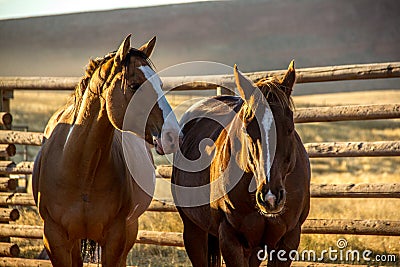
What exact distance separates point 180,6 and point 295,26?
1069 cm

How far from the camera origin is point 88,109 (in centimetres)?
426

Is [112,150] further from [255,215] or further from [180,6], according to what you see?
[180,6]

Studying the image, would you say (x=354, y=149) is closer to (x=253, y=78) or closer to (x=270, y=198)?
(x=253, y=78)

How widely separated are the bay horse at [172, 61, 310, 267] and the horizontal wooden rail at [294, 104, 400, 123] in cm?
104

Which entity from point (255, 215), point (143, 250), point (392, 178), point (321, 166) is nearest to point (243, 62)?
point (321, 166)

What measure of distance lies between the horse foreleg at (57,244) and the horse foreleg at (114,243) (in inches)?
9.9

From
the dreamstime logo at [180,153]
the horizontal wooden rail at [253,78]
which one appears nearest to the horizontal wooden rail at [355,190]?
the horizontal wooden rail at [253,78]

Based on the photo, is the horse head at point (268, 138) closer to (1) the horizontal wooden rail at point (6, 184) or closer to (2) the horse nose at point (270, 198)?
(2) the horse nose at point (270, 198)

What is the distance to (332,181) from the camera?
39.3 ft

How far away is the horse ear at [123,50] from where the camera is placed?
12.8ft

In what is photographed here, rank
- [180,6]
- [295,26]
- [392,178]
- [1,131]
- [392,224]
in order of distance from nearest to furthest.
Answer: [392,224]
[1,131]
[392,178]
[295,26]
[180,6]

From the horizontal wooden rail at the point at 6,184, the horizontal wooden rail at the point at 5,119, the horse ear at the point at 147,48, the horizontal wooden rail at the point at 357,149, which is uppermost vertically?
the horizontal wooden rail at the point at 5,119

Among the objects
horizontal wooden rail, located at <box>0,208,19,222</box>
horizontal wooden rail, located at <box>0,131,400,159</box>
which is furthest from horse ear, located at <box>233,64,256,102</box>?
horizontal wooden rail, located at <box>0,208,19,222</box>

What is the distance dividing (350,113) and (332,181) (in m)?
6.53
